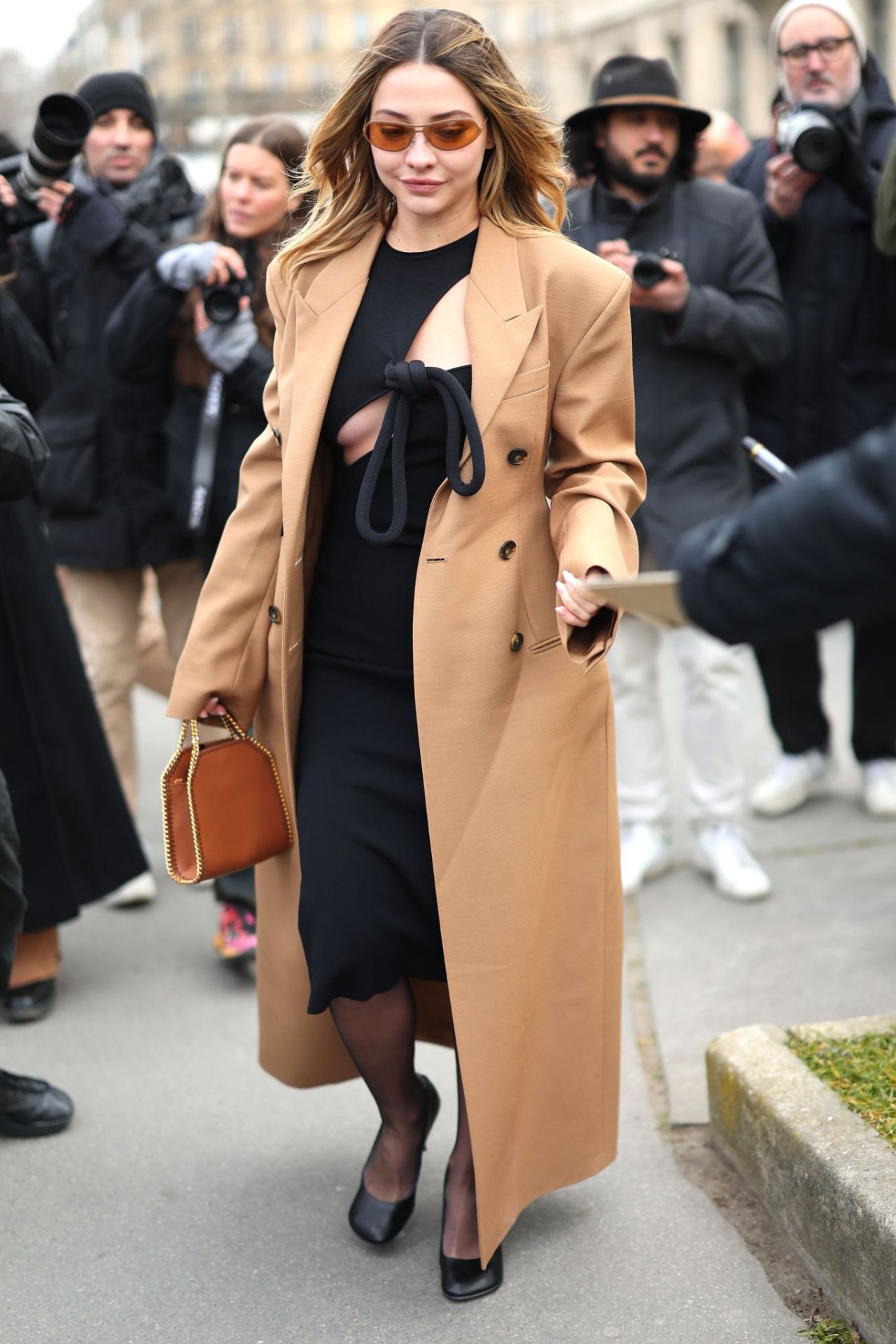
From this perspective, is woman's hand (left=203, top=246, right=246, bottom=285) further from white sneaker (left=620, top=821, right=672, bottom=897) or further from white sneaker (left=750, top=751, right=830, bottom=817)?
white sneaker (left=750, top=751, right=830, bottom=817)

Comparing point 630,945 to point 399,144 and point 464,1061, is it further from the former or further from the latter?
point 399,144

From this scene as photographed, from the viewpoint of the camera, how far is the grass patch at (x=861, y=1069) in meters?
3.01

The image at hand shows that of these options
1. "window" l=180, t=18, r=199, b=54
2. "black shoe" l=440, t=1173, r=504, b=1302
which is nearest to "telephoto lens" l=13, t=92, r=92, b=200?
"black shoe" l=440, t=1173, r=504, b=1302

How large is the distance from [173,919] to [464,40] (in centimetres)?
308

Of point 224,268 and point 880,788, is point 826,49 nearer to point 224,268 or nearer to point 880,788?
point 224,268

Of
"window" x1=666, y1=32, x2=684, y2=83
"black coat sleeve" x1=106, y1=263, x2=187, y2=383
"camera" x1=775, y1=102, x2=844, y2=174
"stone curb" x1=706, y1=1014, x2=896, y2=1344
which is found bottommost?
"stone curb" x1=706, y1=1014, x2=896, y2=1344

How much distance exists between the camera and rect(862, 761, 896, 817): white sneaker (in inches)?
214

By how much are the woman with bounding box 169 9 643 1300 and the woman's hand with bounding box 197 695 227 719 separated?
38mm

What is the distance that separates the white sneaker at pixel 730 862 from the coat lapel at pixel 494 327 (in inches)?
95.9

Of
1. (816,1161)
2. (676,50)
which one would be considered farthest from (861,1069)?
(676,50)

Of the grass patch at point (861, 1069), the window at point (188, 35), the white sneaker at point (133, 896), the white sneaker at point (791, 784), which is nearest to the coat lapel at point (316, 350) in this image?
the grass patch at point (861, 1069)

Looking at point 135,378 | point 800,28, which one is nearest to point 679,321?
point 800,28

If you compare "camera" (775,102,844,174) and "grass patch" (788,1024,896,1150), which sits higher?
"camera" (775,102,844,174)

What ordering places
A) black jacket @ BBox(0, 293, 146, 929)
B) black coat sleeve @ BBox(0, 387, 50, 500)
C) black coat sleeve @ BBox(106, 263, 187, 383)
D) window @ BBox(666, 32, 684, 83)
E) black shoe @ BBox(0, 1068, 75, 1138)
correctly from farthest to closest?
window @ BBox(666, 32, 684, 83) → black coat sleeve @ BBox(106, 263, 187, 383) → black jacket @ BBox(0, 293, 146, 929) → black shoe @ BBox(0, 1068, 75, 1138) → black coat sleeve @ BBox(0, 387, 50, 500)
